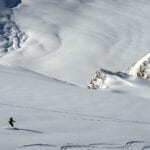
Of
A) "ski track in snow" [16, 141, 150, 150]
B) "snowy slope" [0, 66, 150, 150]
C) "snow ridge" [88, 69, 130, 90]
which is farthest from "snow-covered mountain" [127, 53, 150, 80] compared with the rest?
"ski track in snow" [16, 141, 150, 150]

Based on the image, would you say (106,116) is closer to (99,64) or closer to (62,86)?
(62,86)

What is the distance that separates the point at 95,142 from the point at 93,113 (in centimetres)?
660

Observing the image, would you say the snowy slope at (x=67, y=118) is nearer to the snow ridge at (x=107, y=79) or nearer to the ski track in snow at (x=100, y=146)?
the ski track in snow at (x=100, y=146)

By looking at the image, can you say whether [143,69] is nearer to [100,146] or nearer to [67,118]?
[67,118]

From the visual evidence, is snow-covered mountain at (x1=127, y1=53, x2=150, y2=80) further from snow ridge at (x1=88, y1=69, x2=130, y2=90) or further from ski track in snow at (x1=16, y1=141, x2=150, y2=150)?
ski track in snow at (x1=16, y1=141, x2=150, y2=150)

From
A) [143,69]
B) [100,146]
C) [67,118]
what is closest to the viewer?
[100,146]

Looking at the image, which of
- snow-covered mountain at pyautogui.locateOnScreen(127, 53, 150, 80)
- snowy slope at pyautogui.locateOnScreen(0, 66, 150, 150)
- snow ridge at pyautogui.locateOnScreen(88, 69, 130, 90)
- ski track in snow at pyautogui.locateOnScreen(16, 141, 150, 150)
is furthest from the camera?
snow-covered mountain at pyautogui.locateOnScreen(127, 53, 150, 80)

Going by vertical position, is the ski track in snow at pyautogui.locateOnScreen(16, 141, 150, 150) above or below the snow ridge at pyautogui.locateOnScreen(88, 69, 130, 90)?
above

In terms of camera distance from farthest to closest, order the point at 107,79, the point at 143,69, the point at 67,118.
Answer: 1. the point at 143,69
2. the point at 107,79
3. the point at 67,118

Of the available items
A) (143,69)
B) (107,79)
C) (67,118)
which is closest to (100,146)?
(67,118)

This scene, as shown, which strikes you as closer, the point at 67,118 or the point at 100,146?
the point at 100,146

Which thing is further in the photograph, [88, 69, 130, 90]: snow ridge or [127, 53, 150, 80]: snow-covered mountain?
[127, 53, 150, 80]: snow-covered mountain

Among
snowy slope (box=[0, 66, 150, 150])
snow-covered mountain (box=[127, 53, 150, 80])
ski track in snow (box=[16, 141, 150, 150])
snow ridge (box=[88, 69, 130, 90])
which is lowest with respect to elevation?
snow-covered mountain (box=[127, 53, 150, 80])

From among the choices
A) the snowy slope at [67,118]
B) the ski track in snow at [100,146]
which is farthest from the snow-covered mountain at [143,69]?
the ski track in snow at [100,146]
